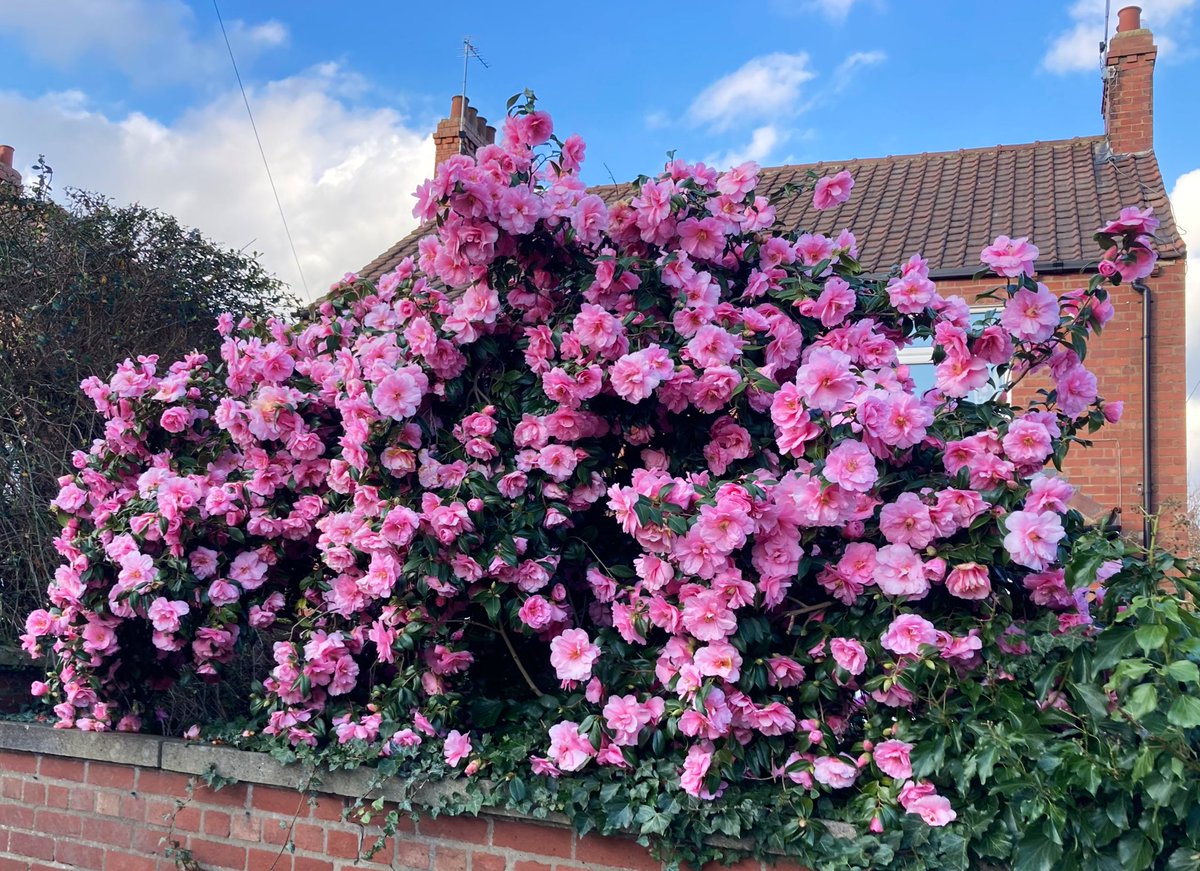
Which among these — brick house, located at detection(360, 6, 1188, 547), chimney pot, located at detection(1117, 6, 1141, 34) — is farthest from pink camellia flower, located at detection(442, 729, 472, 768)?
chimney pot, located at detection(1117, 6, 1141, 34)

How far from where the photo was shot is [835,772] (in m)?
2.27

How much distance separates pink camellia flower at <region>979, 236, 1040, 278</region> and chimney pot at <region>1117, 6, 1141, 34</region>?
32.1 ft

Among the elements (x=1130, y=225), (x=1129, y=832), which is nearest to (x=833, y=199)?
(x=1130, y=225)

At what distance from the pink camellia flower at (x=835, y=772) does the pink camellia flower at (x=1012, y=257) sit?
143 cm

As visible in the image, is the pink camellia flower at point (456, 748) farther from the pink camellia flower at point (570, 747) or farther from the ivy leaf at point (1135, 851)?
the ivy leaf at point (1135, 851)

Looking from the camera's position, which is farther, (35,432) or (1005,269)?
(35,432)

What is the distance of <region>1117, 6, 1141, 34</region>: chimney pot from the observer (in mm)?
10336

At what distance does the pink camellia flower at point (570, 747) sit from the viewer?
2379mm

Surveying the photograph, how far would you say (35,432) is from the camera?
178 inches

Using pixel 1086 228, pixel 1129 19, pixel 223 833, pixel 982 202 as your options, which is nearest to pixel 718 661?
pixel 223 833

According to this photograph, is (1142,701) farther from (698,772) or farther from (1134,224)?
(1134,224)

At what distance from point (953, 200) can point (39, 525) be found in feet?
30.5

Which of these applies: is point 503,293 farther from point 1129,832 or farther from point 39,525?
point 39,525

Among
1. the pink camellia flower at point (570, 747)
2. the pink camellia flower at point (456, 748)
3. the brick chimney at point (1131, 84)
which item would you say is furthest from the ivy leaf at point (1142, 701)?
the brick chimney at point (1131, 84)
